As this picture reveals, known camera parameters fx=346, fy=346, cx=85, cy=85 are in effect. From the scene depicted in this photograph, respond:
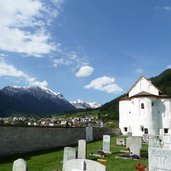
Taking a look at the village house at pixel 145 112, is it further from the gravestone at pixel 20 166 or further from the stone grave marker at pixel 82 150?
the gravestone at pixel 20 166

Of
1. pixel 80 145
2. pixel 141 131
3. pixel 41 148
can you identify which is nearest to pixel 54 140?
pixel 41 148

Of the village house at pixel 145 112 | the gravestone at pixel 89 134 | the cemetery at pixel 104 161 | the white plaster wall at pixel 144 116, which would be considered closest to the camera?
the cemetery at pixel 104 161

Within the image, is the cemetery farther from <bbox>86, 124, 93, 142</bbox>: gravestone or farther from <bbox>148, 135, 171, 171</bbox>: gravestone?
<bbox>86, 124, 93, 142</bbox>: gravestone

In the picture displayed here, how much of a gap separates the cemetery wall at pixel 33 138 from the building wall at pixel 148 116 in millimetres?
13855

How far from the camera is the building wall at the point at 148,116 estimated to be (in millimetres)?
52406

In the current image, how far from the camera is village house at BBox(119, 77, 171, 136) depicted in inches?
2067

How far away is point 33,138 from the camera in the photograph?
107 ft

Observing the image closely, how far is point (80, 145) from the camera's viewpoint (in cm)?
2289

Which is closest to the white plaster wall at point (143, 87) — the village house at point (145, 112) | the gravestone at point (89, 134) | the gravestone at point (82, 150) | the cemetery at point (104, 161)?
the village house at point (145, 112)

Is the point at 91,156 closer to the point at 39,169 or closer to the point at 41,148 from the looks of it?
the point at 39,169

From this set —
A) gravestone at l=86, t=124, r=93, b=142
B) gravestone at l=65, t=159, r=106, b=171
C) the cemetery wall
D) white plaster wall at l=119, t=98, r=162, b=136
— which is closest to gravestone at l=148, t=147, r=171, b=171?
gravestone at l=65, t=159, r=106, b=171

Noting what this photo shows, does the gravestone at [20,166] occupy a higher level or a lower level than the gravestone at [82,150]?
lower

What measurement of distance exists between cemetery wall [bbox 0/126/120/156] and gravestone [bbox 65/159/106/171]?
1667 cm

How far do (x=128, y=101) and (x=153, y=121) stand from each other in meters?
6.70
